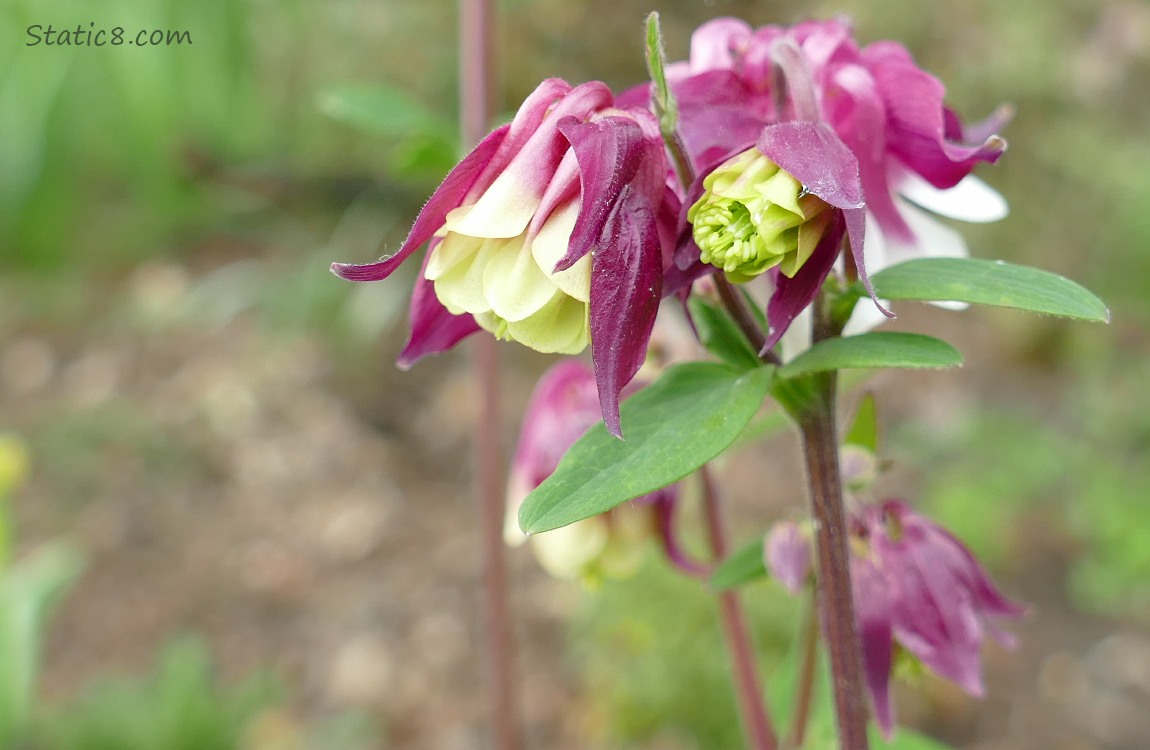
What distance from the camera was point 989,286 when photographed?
417 mm

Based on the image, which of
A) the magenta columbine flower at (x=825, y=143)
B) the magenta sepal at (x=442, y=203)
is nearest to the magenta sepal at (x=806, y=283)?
the magenta columbine flower at (x=825, y=143)

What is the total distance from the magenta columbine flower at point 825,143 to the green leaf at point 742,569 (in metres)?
0.17

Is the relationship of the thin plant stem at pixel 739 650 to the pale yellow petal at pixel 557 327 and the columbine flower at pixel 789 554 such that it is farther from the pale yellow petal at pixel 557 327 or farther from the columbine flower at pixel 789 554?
the pale yellow petal at pixel 557 327

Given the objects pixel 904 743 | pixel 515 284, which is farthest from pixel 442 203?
pixel 904 743

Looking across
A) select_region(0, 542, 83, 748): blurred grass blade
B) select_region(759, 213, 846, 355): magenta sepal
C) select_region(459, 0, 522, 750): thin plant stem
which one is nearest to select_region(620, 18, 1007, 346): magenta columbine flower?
select_region(759, 213, 846, 355): magenta sepal

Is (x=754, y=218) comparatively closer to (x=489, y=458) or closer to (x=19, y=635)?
(x=489, y=458)

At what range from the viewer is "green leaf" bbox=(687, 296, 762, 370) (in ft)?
1.53

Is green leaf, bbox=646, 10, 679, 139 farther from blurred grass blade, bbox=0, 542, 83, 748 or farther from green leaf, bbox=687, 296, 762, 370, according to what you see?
blurred grass blade, bbox=0, 542, 83, 748

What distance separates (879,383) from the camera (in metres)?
2.58

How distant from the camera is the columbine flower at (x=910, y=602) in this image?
547mm

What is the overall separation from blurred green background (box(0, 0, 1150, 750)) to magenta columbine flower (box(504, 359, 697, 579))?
0.32 meters

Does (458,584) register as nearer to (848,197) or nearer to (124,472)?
(124,472)

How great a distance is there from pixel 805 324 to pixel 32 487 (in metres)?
2.31

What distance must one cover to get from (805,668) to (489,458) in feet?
1.38
